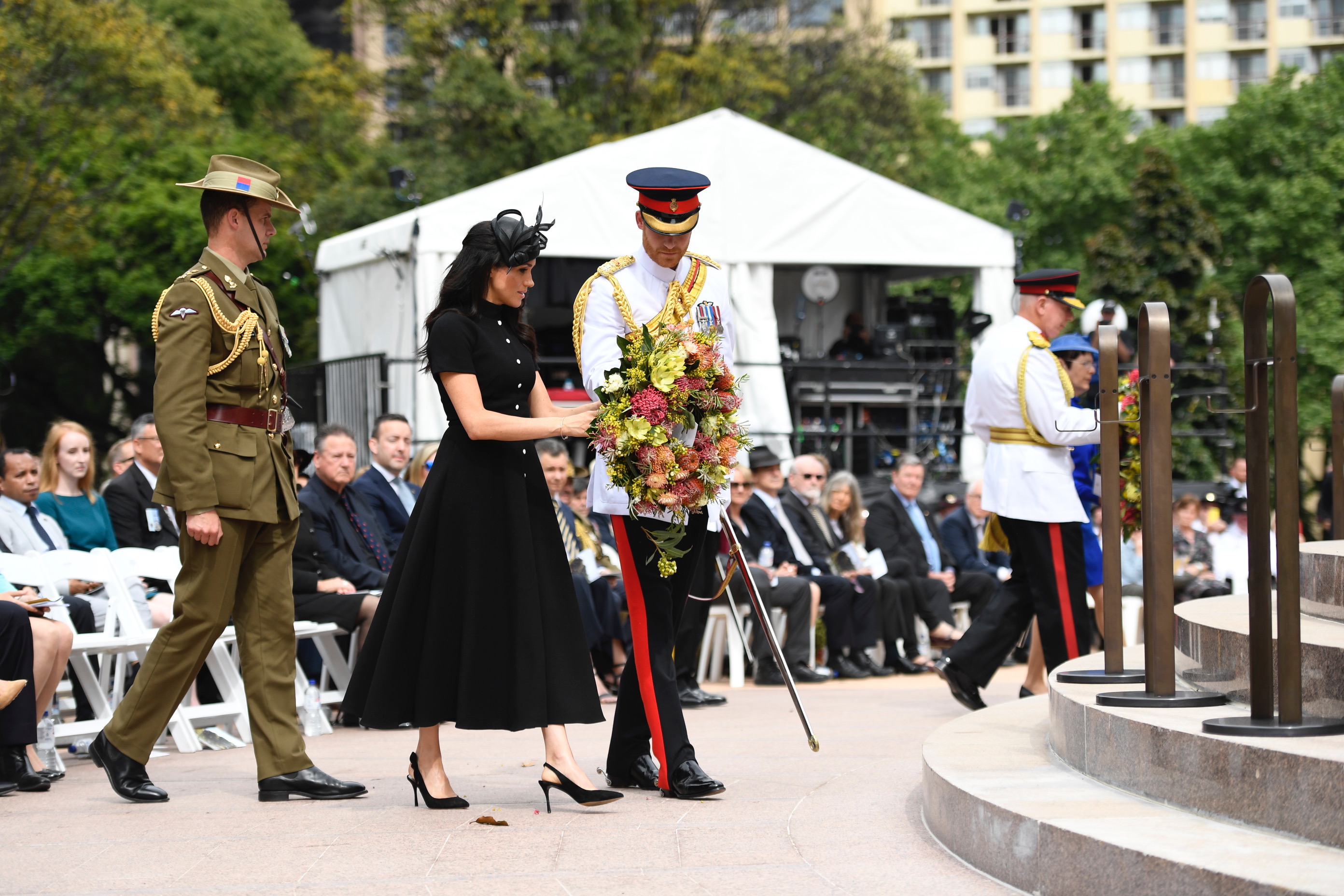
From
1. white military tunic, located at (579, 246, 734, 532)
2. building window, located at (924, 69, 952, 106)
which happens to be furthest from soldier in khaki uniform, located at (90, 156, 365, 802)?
building window, located at (924, 69, 952, 106)

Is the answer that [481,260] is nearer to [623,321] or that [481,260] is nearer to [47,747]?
[623,321]

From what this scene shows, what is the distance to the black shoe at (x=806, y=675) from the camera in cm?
1193

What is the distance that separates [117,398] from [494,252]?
107 feet

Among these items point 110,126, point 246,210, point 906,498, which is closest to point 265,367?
point 246,210

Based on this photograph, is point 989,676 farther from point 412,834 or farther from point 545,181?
point 545,181

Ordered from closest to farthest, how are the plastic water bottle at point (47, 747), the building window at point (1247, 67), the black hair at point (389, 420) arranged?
the plastic water bottle at point (47, 747) < the black hair at point (389, 420) < the building window at point (1247, 67)

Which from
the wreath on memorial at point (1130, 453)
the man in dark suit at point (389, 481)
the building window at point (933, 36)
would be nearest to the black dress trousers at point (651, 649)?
the wreath on memorial at point (1130, 453)

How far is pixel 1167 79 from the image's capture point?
76.4 metres

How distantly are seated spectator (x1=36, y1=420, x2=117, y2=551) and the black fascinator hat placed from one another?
14.5 ft

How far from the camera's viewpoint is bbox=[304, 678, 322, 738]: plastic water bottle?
8.98m

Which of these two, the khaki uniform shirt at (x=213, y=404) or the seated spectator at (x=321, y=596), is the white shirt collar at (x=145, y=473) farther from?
the khaki uniform shirt at (x=213, y=404)

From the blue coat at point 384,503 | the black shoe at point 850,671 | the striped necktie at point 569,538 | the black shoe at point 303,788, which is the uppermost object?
the blue coat at point 384,503

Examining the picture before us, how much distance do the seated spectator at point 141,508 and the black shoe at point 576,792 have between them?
14.3 ft

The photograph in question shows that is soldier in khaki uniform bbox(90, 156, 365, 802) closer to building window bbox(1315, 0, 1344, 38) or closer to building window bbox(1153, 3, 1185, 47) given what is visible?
building window bbox(1315, 0, 1344, 38)
